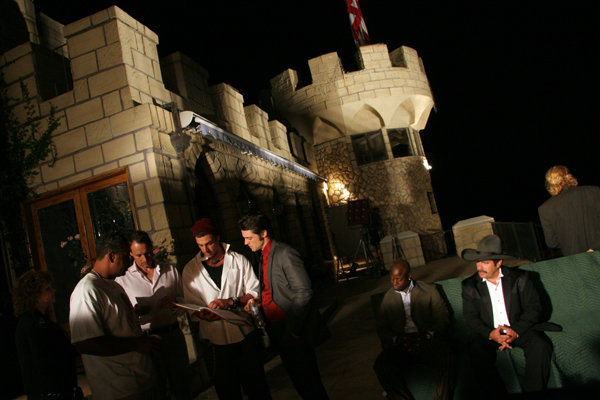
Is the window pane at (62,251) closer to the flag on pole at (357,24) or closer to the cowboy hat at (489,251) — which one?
the cowboy hat at (489,251)

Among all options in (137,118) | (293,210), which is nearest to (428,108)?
(293,210)

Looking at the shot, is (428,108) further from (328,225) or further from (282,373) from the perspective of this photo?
(282,373)

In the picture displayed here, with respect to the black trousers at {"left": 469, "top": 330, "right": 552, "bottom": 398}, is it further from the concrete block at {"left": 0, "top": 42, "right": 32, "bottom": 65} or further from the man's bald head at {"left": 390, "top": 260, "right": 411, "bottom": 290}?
the concrete block at {"left": 0, "top": 42, "right": 32, "bottom": 65}

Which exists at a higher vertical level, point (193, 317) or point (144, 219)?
point (144, 219)

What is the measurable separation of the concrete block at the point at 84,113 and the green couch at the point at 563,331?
410 cm

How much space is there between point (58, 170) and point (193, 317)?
3392mm

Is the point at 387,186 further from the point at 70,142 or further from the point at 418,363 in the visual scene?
the point at 418,363

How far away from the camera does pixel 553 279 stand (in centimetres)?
300

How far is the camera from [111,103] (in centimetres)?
457

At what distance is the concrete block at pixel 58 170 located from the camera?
4734mm

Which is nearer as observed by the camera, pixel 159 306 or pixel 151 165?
pixel 159 306

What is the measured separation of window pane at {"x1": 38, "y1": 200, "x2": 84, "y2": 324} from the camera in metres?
4.67

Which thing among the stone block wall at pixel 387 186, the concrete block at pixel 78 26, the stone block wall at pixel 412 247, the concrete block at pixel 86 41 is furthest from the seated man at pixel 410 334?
the stone block wall at pixel 387 186

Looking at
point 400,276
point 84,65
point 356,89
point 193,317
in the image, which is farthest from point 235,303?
point 356,89
